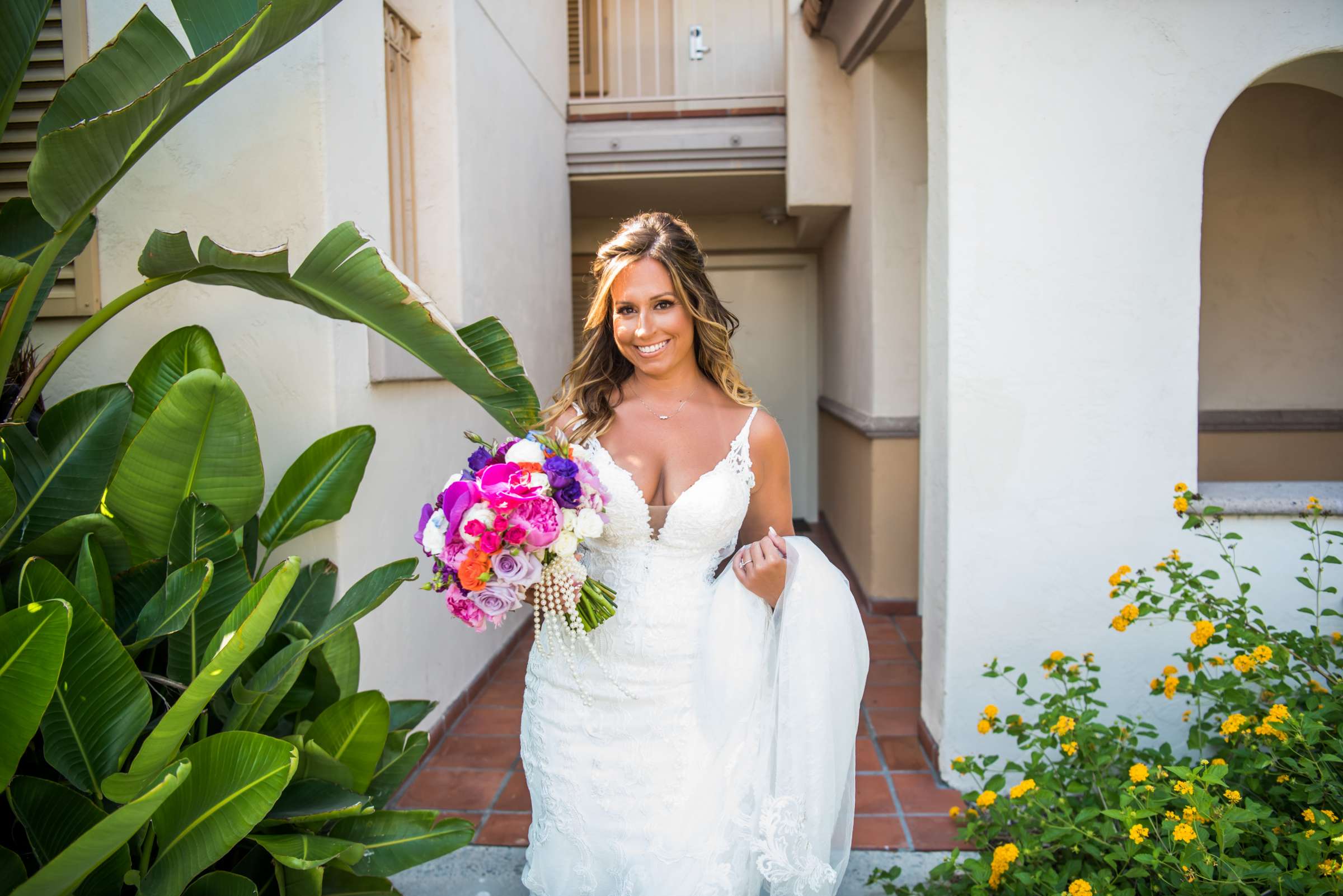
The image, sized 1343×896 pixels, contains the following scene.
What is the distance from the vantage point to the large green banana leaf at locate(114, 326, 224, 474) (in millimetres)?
2543

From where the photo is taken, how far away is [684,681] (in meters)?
2.33

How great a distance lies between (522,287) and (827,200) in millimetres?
2622

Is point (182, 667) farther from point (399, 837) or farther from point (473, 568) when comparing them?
point (473, 568)

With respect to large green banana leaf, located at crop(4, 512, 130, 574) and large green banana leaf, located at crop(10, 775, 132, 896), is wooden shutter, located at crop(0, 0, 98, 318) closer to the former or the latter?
large green banana leaf, located at crop(4, 512, 130, 574)

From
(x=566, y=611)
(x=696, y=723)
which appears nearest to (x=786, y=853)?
(x=696, y=723)

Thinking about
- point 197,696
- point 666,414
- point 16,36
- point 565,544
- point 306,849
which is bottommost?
point 306,849

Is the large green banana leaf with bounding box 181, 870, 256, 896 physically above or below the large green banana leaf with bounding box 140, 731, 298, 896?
below

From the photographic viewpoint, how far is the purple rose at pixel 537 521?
1.90m

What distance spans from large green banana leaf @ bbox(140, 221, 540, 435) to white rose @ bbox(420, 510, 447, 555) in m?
0.38

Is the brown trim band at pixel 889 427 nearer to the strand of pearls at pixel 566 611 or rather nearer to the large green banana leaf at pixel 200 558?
the strand of pearls at pixel 566 611

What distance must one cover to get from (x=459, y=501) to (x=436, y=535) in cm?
11

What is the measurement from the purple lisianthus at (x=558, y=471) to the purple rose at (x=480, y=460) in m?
0.16

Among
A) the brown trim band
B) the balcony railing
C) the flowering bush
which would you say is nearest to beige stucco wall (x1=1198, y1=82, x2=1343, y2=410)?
the brown trim band

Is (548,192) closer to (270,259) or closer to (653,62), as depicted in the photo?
(653,62)
